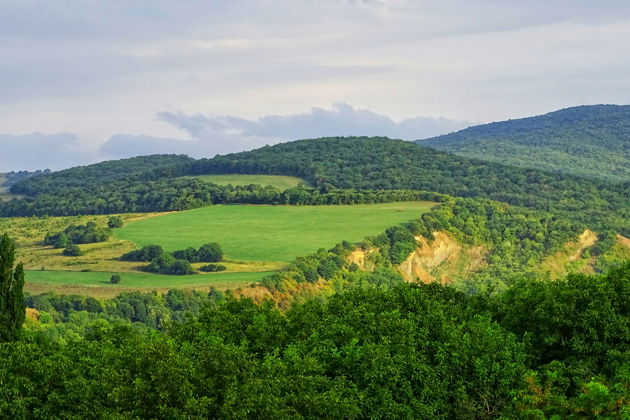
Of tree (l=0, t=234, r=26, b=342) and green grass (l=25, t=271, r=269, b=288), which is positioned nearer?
tree (l=0, t=234, r=26, b=342)

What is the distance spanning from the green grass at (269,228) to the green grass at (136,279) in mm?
13441

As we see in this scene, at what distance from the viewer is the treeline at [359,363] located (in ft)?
135

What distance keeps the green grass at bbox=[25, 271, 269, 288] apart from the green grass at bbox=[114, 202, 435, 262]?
529 inches

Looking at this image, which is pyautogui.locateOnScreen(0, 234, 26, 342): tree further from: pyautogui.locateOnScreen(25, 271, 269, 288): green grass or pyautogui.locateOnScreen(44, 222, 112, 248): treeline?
pyautogui.locateOnScreen(44, 222, 112, 248): treeline

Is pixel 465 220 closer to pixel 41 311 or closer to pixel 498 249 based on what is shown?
pixel 498 249

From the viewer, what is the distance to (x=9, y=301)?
55.5 metres

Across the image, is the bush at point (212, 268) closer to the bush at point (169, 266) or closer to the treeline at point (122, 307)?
the bush at point (169, 266)

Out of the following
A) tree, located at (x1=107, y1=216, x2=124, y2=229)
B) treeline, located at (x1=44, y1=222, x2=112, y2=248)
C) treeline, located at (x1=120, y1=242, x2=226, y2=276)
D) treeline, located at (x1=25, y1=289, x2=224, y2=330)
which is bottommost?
treeline, located at (x1=25, y1=289, x2=224, y2=330)

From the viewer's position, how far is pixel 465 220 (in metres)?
187

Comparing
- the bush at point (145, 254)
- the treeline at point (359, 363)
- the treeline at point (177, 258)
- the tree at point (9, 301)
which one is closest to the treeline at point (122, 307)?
the treeline at point (177, 258)

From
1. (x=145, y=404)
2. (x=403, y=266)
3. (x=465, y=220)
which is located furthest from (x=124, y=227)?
(x=145, y=404)

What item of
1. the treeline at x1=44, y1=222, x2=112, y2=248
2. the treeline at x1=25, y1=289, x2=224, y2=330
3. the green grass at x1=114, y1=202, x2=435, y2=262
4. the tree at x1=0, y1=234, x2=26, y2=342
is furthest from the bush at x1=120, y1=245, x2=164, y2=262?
the tree at x1=0, y1=234, x2=26, y2=342

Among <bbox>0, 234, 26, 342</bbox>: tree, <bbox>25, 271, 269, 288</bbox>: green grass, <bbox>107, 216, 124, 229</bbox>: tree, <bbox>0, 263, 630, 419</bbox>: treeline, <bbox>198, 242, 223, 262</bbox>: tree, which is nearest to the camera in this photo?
<bbox>0, 263, 630, 419</bbox>: treeline

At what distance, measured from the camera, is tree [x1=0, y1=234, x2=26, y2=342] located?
55.1 meters
